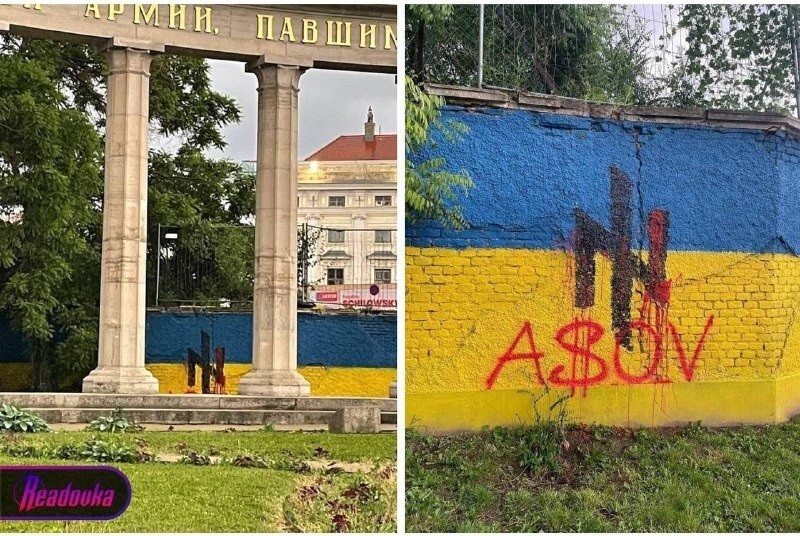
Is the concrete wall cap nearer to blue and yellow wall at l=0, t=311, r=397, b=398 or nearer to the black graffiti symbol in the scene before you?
the black graffiti symbol

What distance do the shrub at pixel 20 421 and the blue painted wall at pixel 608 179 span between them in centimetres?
343

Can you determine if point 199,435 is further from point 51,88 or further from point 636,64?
point 51,88

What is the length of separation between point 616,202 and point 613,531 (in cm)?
233

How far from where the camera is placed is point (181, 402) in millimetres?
8203

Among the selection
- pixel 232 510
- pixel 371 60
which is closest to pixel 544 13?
pixel 371 60

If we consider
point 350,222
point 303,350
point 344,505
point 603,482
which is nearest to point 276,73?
point 350,222

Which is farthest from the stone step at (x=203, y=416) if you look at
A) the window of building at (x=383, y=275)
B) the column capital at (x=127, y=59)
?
the window of building at (x=383, y=275)

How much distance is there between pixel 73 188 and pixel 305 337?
3.54 m

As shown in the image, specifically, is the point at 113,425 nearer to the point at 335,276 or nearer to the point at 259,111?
the point at 259,111

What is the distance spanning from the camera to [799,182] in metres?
7.05

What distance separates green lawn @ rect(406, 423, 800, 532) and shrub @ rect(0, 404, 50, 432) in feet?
10.4

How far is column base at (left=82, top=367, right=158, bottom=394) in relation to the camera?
27.8 feet

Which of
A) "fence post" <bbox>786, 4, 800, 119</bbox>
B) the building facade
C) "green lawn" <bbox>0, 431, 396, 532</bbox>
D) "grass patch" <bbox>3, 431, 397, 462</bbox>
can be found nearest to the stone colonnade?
the building facade

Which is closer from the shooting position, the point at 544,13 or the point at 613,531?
the point at 613,531
